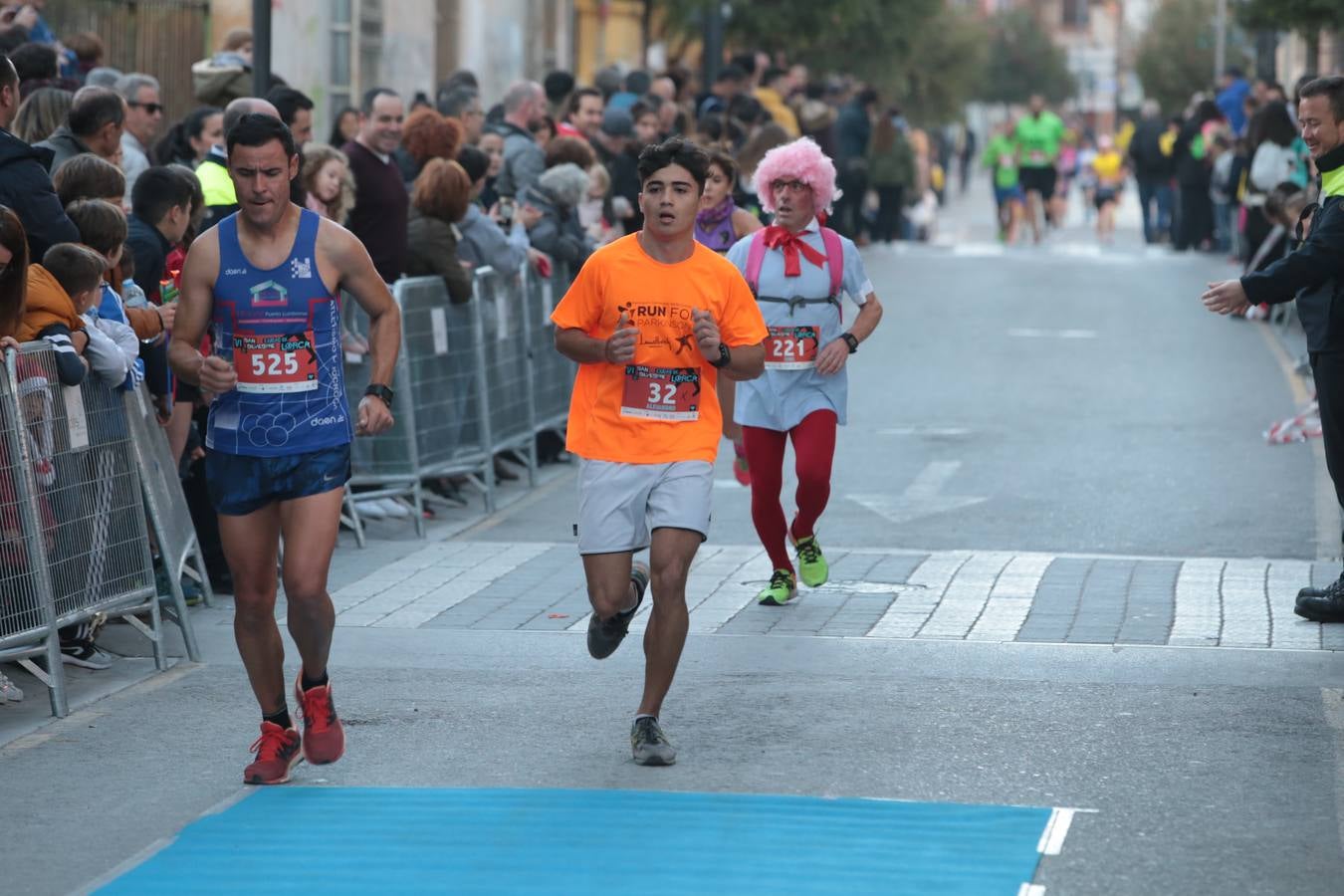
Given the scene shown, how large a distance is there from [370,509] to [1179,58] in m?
56.4

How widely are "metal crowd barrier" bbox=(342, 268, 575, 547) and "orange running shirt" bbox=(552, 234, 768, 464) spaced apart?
3.61m

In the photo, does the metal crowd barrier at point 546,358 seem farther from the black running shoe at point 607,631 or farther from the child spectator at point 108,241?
the black running shoe at point 607,631

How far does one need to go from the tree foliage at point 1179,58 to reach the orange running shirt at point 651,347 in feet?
184

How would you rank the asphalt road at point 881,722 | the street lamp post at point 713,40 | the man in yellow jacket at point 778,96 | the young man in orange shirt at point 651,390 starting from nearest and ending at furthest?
the asphalt road at point 881,722 → the young man in orange shirt at point 651,390 → the man in yellow jacket at point 778,96 → the street lamp post at point 713,40

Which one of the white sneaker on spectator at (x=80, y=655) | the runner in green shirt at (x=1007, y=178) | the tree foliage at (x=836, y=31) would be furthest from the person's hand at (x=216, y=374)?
the runner in green shirt at (x=1007, y=178)

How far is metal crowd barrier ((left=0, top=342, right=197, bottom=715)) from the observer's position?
779 cm

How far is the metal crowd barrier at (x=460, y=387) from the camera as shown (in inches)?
471

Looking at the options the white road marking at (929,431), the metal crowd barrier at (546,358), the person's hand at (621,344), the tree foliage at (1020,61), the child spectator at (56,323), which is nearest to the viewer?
the person's hand at (621,344)

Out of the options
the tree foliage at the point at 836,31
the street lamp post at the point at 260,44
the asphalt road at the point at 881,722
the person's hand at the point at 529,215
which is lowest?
the asphalt road at the point at 881,722

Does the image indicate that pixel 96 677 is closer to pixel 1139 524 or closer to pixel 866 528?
pixel 866 528

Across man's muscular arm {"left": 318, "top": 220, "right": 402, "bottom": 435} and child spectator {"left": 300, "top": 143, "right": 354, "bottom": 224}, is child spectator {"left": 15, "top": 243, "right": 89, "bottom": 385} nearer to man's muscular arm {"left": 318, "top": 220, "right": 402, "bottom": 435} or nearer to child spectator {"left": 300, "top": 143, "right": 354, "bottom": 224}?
man's muscular arm {"left": 318, "top": 220, "right": 402, "bottom": 435}

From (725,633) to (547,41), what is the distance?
2899cm

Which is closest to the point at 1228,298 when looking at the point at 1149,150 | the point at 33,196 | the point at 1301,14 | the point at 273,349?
the point at 273,349

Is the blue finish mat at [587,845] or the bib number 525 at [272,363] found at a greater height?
the bib number 525 at [272,363]
